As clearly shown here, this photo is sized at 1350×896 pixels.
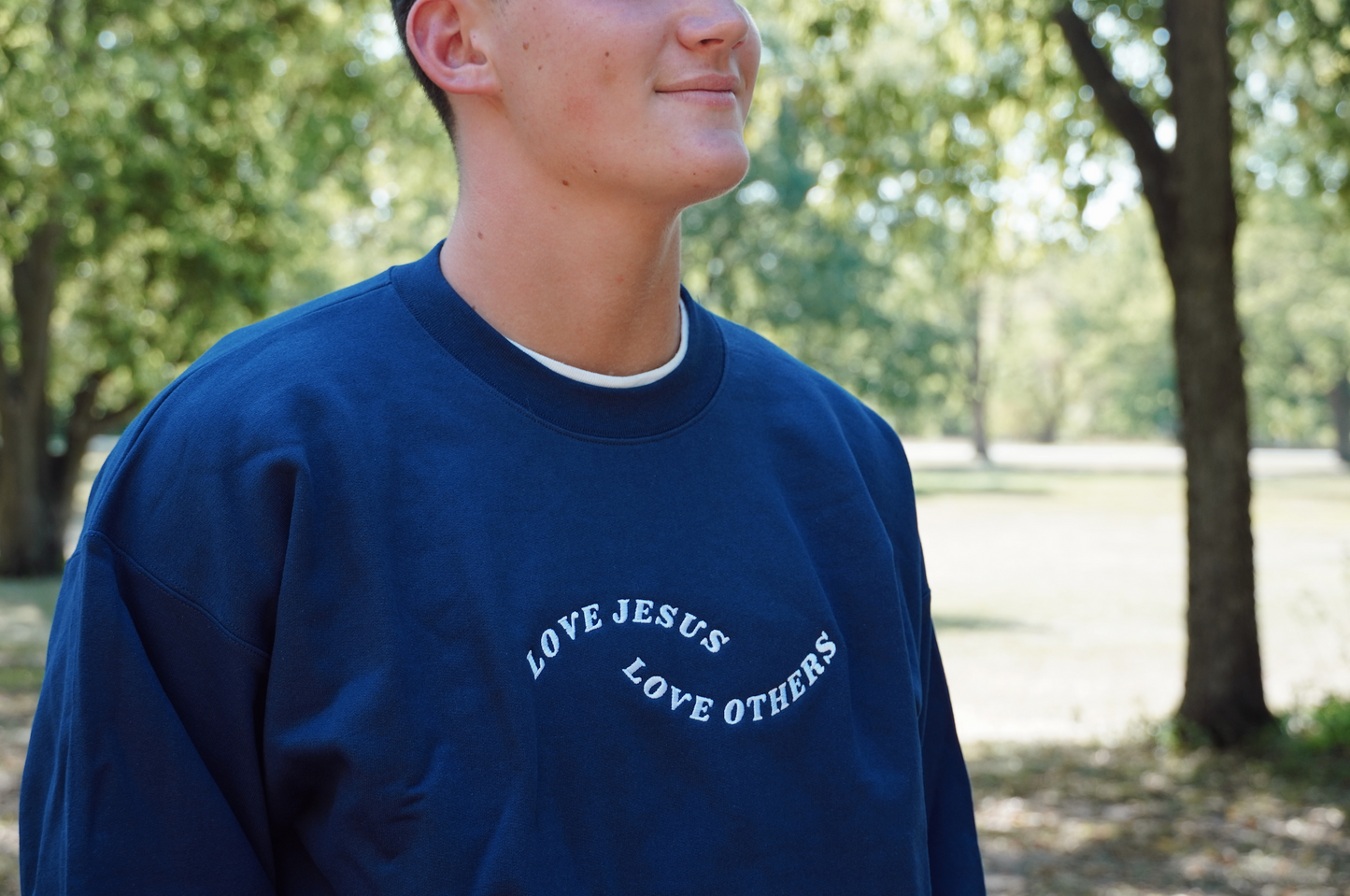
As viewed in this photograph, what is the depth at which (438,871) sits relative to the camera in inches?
48.3

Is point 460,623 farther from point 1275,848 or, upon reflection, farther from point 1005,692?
point 1005,692

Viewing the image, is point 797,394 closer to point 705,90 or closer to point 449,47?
point 705,90

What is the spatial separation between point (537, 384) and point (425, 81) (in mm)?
478

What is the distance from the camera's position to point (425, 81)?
1.63 metres

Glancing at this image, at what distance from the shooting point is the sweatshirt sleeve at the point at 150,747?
47.9 inches

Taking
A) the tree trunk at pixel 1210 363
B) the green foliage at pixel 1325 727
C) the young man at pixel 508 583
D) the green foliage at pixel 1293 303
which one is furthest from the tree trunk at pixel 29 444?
the green foliage at pixel 1293 303

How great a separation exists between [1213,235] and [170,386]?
7194 millimetres

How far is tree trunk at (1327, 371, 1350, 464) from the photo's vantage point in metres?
58.8

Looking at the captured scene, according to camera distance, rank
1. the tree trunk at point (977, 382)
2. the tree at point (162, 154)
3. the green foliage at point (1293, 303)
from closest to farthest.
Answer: the tree at point (162, 154) → the green foliage at point (1293, 303) → the tree trunk at point (977, 382)

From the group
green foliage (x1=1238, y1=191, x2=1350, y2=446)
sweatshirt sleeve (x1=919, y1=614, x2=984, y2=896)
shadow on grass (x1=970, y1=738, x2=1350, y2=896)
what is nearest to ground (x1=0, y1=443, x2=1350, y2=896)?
shadow on grass (x1=970, y1=738, x2=1350, y2=896)

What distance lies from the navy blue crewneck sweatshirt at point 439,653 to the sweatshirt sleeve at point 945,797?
0.67 ft

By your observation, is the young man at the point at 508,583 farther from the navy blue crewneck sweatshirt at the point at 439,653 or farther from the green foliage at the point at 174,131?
the green foliage at the point at 174,131

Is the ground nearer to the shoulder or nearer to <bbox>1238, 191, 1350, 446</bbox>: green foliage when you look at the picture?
the shoulder

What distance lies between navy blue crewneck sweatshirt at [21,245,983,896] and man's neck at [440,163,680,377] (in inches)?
2.1
